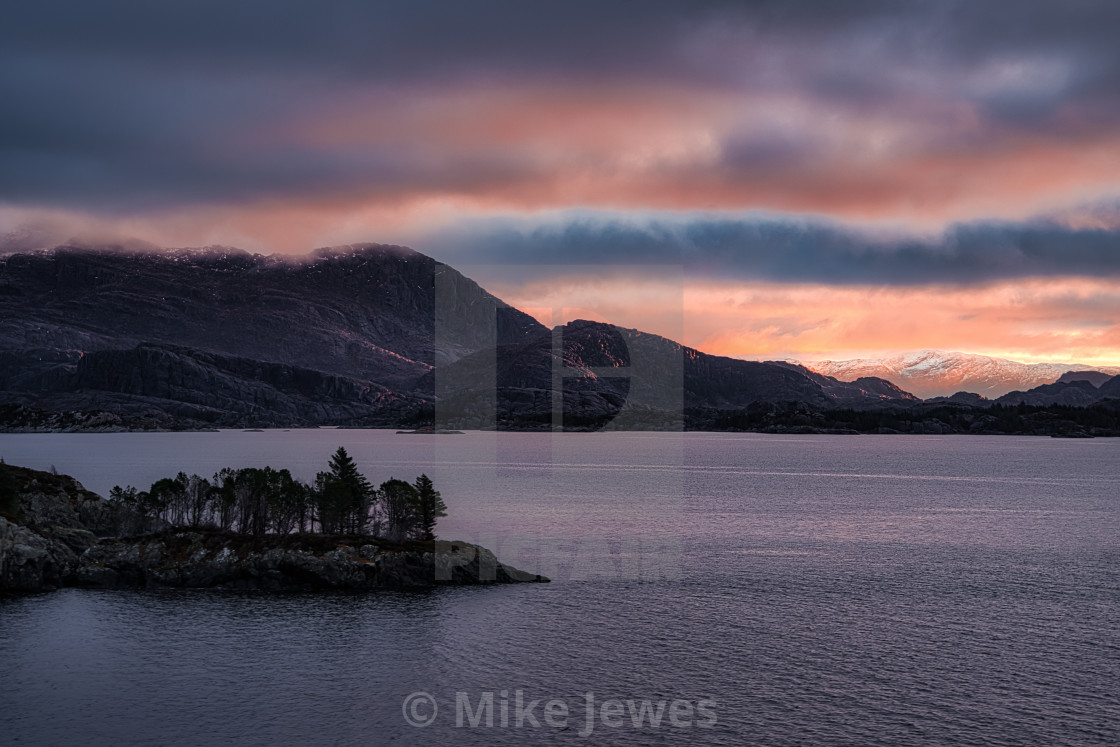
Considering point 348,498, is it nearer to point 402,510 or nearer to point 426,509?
point 402,510

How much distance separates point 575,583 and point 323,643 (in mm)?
29752

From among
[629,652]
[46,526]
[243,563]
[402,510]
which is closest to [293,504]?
[402,510]

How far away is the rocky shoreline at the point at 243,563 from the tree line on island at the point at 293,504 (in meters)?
9.96

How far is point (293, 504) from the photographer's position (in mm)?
116188

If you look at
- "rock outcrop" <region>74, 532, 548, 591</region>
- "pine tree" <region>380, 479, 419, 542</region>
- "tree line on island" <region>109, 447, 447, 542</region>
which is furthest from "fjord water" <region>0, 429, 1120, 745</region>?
"tree line on island" <region>109, 447, 447, 542</region>

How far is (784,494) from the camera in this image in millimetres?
188500

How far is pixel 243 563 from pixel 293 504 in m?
26.1

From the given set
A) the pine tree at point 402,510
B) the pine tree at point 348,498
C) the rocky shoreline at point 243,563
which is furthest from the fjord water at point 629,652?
the pine tree at point 348,498

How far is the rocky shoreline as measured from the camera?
8875 centimetres

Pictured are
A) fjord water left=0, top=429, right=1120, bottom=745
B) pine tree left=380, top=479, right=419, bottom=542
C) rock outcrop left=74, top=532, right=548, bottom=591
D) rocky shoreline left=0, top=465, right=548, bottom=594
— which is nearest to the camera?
fjord water left=0, top=429, right=1120, bottom=745

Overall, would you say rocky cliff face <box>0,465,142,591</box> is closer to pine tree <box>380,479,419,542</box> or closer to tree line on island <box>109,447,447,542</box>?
tree line on island <box>109,447,447,542</box>

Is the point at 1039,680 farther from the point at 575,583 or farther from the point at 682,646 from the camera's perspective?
the point at 575,583

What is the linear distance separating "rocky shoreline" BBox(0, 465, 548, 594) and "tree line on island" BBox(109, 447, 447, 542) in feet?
32.7

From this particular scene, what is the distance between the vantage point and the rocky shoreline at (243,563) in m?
88.8
